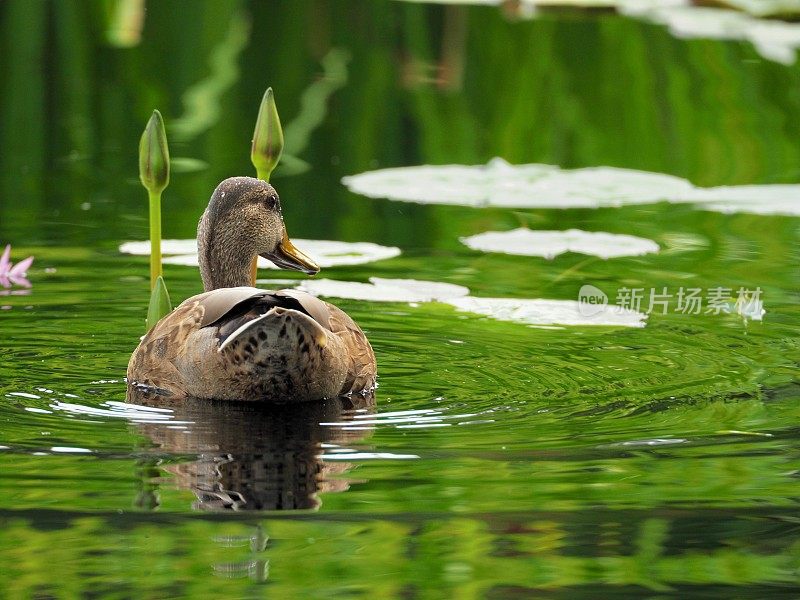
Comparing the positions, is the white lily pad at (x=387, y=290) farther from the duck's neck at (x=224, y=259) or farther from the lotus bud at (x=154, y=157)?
the lotus bud at (x=154, y=157)

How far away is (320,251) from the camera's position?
7648 millimetres

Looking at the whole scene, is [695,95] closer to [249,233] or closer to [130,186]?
[130,186]

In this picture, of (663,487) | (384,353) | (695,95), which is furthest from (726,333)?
(695,95)

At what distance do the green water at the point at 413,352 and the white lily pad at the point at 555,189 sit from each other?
156mm

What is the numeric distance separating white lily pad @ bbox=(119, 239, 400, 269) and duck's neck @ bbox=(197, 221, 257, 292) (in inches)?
44.8

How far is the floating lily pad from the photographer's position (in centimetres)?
654

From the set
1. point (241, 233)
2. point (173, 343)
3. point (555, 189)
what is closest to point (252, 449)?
point (173, 343)

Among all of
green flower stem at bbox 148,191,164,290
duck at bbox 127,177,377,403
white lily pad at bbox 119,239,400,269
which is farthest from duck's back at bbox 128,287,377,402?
white lily pad at bbox 119,239,400,269

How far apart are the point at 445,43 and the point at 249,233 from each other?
773 centimetres

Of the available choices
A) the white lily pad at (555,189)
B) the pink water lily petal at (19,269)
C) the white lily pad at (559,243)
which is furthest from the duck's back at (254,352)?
the white lily pad at (555,189)

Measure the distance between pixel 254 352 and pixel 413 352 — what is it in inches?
40.9

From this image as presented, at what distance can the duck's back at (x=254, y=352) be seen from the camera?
518cm

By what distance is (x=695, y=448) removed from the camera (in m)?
4.76

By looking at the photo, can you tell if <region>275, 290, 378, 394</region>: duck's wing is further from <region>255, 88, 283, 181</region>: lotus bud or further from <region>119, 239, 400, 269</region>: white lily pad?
<region>119, 239, 400, 269</region>: white lily pad
